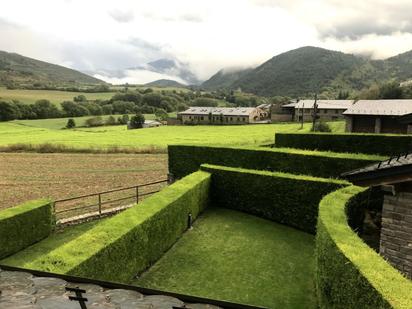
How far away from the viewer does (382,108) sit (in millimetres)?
41156

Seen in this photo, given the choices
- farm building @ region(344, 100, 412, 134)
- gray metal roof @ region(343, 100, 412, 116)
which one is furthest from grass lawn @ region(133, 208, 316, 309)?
gray metal roof @ region(343, 100, 412, 116)

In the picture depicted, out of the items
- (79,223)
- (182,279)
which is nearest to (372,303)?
(182,279)

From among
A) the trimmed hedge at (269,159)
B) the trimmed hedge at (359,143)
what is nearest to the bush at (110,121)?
the trimmed hedge at (269,159)

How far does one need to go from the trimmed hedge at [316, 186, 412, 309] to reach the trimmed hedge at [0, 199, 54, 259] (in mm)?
12696

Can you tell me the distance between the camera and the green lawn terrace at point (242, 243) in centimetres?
798

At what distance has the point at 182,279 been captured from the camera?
12.2 m

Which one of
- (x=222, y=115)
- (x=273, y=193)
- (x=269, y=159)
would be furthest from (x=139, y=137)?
(x=273, y=193)

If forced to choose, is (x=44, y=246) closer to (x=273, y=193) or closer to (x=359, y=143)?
(x=273, y=193)

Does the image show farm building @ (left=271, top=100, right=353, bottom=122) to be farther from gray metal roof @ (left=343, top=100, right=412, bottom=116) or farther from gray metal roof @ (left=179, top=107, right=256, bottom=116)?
gray metal roof @ (left=343, top=100, right=412, bottom=116)

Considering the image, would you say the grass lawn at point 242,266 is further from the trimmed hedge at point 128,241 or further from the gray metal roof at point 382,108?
the gray metal roof at point 382,108

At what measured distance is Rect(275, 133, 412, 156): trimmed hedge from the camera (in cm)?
2197

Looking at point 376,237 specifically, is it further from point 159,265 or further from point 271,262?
point 159,265

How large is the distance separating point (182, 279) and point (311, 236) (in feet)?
22.6

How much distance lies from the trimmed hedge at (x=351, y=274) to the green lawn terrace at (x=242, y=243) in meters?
0.02
